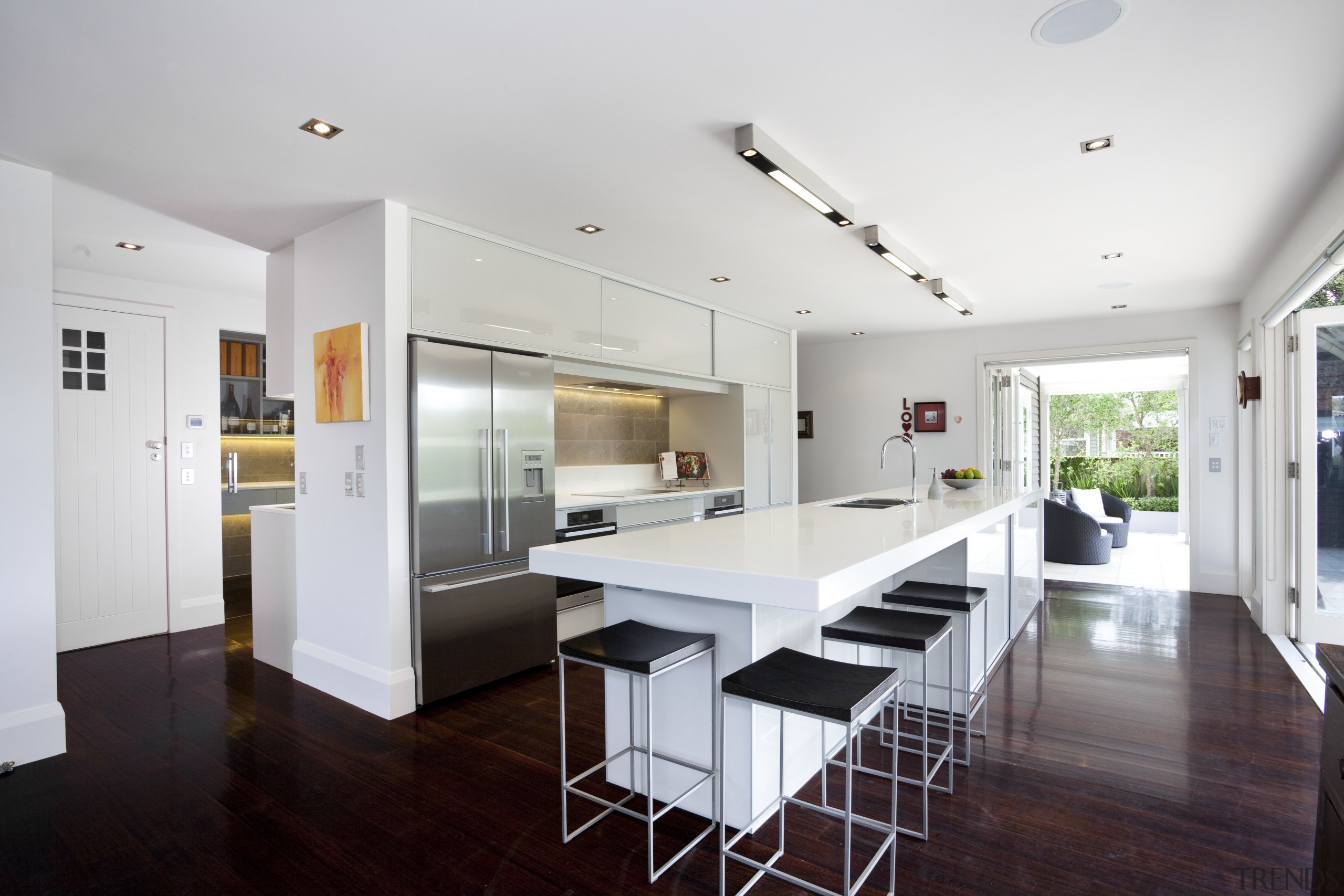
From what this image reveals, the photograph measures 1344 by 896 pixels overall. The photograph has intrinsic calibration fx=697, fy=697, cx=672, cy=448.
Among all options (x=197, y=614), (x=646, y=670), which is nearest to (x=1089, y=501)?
(x=646, y=670)

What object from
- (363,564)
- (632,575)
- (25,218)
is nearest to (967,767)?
(632,575)

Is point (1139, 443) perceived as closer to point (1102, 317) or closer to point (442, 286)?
point (1102, 317)

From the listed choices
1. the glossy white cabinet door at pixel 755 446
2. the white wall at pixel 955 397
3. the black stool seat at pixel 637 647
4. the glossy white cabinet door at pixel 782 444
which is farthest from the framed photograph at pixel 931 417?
the black stool seat at pixel 637 647

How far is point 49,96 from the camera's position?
222 centimetres

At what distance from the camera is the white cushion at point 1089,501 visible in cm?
861

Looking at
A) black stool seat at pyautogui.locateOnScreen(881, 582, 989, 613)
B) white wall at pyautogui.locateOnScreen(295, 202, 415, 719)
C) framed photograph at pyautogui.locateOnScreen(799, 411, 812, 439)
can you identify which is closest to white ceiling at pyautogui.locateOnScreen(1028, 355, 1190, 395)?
framed photograph at pyautogui.locateOnScreen(799, 411, 812, 439)

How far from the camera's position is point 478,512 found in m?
3.51

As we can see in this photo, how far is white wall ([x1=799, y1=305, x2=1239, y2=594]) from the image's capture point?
18.8 feet

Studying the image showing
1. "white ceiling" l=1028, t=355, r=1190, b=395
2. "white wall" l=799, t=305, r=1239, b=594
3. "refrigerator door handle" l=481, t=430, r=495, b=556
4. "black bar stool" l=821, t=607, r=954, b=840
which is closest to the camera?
"black bar stool" l=821, t=607, r=954, b=840

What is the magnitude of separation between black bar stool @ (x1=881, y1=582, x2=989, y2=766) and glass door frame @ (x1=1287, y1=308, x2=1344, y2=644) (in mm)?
2447

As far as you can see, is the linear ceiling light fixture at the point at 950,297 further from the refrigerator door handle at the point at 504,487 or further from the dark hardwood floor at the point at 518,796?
the refrigerator door handle at the point at 504,487

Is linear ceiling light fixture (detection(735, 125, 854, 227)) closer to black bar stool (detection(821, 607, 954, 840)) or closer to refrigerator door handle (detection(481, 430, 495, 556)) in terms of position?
black bar stool (detection(821, 607, 954, 840))

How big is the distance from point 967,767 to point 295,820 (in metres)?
2.39

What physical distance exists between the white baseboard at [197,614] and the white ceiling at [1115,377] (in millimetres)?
9265
